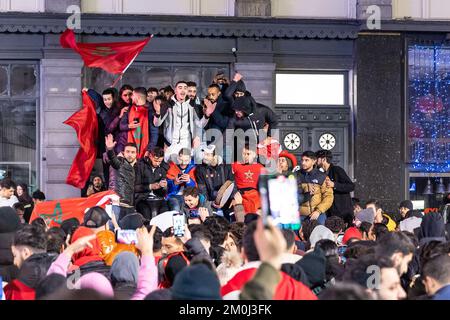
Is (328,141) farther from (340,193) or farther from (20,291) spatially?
(20,291)

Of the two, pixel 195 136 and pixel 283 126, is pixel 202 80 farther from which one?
pixel 195 136

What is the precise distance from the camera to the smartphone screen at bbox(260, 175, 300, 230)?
20.2ft

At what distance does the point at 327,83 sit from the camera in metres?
24.1

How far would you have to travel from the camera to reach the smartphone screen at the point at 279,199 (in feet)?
20.2

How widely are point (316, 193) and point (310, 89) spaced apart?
6460 millimetres

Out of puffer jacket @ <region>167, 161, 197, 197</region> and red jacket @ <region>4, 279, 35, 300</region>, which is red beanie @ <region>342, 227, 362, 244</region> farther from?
red jacket @ <region>4, 279, 35, 300</region>

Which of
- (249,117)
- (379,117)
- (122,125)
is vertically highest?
(379,117)

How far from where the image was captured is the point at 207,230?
11406 millimetres

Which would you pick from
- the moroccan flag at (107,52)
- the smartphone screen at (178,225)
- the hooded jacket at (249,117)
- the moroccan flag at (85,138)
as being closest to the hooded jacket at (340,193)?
the hooded jacket at (249,117)

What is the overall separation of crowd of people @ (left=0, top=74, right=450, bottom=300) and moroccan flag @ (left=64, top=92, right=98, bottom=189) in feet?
0.53

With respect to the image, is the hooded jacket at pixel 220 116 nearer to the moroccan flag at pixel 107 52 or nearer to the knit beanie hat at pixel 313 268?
the moroccan flag at pixel 107 52

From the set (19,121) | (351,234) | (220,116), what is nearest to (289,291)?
(351,234)

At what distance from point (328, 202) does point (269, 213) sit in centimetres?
1176
